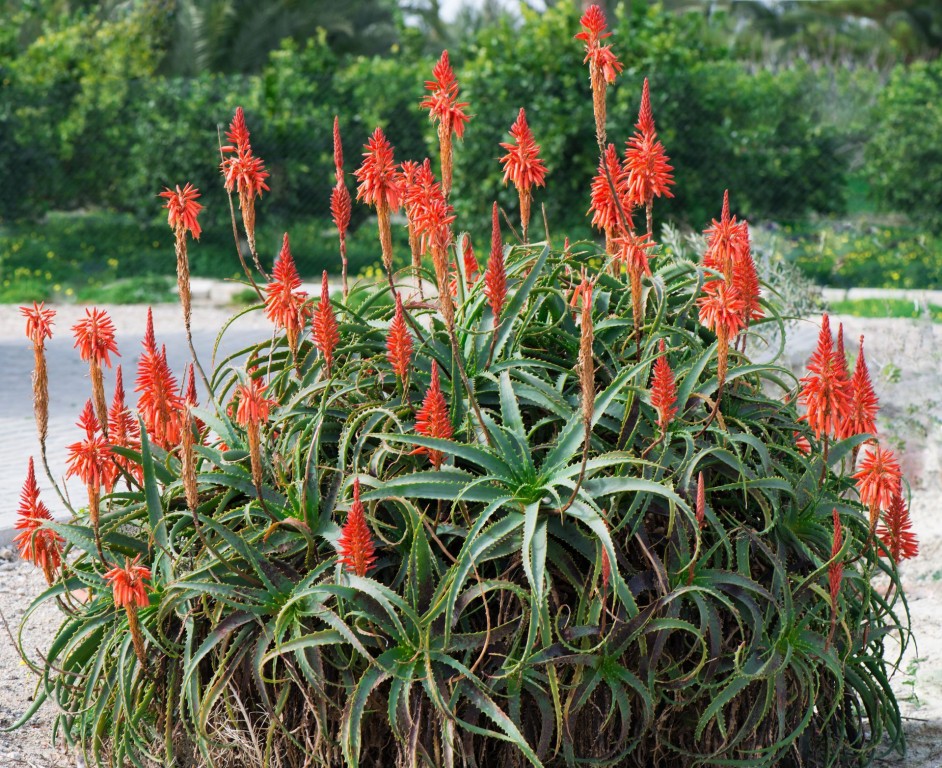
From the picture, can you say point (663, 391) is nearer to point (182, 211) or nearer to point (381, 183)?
point (381, 183)

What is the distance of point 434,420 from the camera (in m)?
2.15

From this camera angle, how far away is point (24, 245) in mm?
13492

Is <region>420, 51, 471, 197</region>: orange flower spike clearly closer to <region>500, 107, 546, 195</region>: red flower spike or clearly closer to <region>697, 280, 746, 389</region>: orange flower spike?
<region>500, 107, 546, 195</region>: red flower spike

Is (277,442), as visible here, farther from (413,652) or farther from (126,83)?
(126,83)

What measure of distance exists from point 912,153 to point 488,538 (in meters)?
12.8

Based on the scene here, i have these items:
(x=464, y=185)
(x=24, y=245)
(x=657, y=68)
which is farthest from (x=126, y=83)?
(x=657, y=68)

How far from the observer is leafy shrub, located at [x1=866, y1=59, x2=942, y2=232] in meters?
13.5

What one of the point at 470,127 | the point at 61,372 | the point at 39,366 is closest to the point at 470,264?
the point at 39,366

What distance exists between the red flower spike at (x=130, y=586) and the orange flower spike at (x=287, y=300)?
0.56m

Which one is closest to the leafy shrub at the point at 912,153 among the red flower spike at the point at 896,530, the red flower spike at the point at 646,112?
the red flower spike at the point at 896,530

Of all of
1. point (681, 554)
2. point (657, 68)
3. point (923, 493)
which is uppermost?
point (657, 68)

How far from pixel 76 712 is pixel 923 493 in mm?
3864

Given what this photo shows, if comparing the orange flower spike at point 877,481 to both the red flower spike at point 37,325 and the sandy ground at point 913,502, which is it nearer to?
the sandy ground at point 913,502

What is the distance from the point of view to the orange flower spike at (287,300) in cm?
243
